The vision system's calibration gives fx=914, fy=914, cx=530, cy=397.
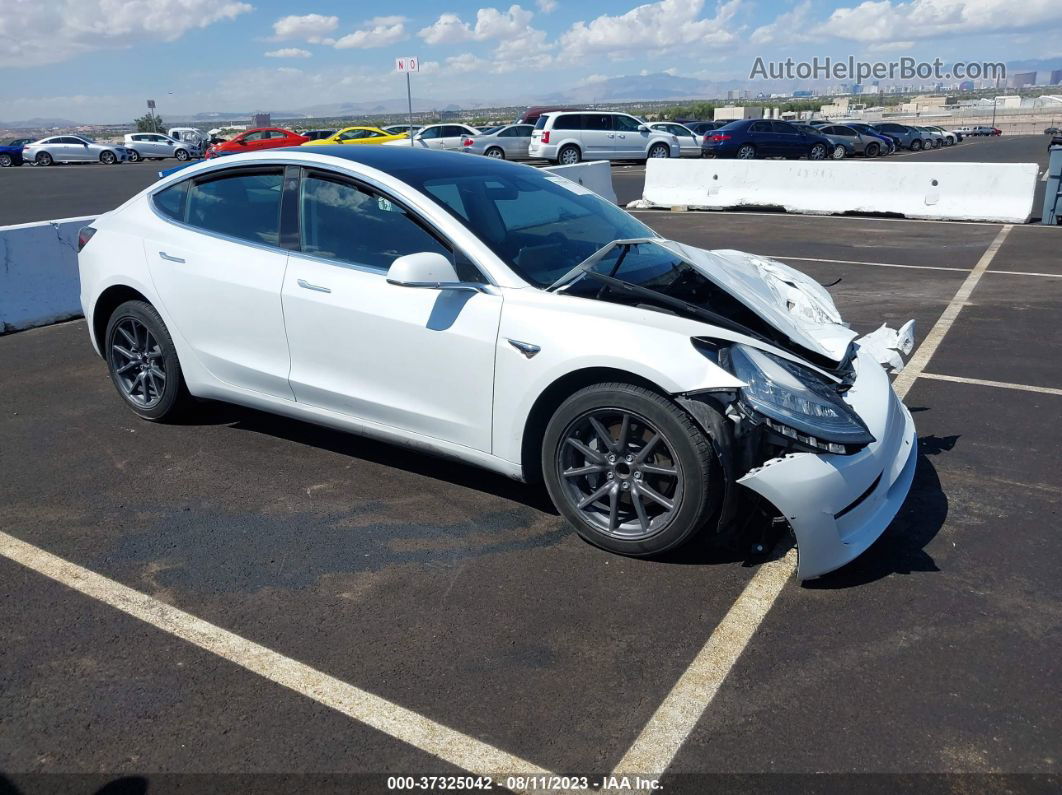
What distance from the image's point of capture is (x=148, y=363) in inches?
209

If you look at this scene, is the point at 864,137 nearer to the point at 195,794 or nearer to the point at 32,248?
the point at 32,248

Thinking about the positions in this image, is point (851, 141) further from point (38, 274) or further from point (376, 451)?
point (376, 451)

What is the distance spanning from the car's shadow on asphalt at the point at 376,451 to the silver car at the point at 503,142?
27384 millimetres

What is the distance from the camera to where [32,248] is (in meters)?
8.11

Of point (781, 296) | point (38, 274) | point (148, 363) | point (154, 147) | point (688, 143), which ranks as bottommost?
point (148, 363)

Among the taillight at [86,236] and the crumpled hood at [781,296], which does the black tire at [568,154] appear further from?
the crumpled hood at [781,296]

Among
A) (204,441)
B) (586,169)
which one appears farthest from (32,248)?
(586,169)

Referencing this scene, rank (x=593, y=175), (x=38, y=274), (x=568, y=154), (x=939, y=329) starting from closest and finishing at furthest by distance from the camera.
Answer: (x=939, y=329) < (x=38, y=274) < (x=593, y=175) < (x=568, y=154)

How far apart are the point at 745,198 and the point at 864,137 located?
23924mm

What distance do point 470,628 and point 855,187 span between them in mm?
14203

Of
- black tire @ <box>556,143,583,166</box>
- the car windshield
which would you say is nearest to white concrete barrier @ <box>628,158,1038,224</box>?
the car windshield

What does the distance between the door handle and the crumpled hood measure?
165 cm

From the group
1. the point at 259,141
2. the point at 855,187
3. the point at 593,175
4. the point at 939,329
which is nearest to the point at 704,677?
the point at 939,329

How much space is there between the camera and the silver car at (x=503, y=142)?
104ft
